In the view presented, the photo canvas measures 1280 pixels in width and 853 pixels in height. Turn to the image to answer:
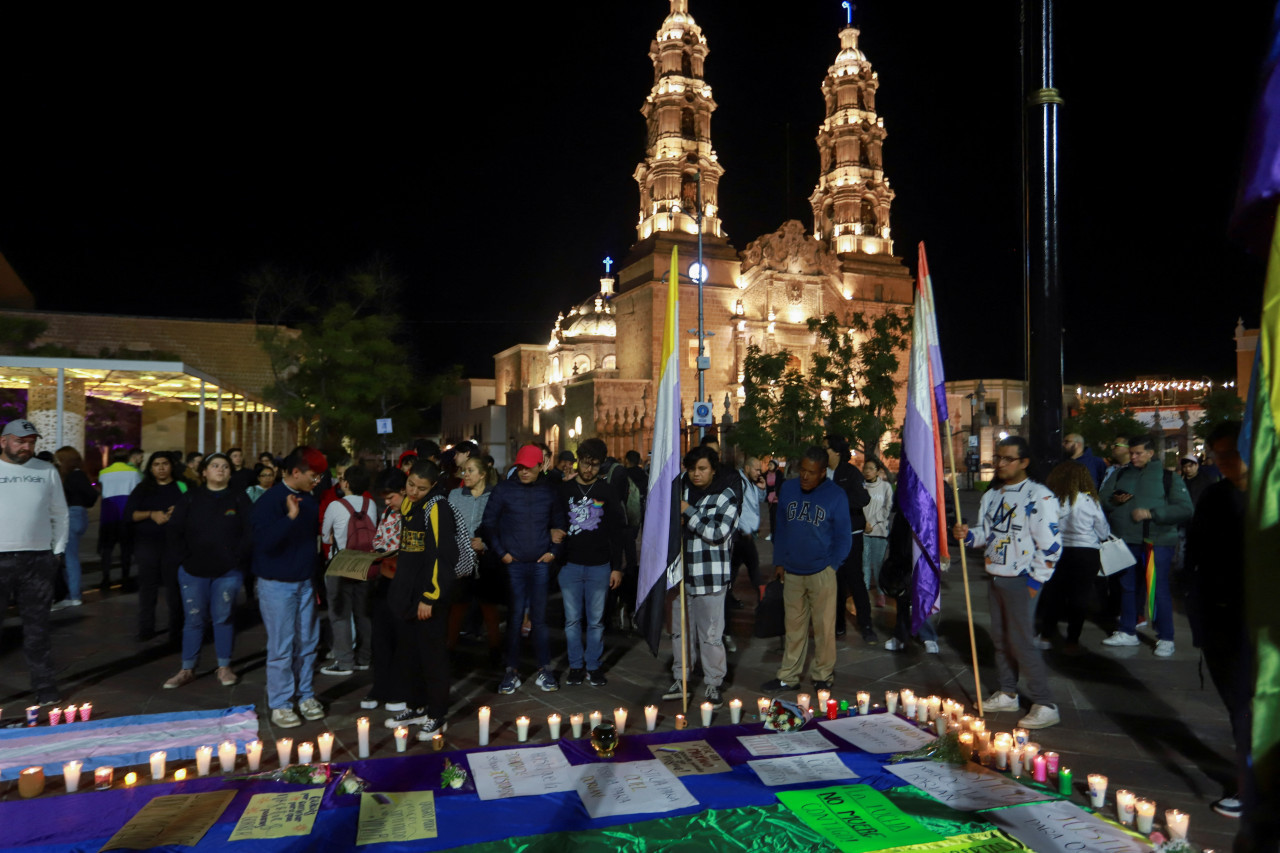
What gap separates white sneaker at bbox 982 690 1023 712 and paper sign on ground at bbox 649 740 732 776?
87.5 inches

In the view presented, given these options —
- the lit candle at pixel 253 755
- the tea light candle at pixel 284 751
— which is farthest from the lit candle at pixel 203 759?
the tea light candle at pixel 284 751

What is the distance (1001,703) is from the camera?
566 cm

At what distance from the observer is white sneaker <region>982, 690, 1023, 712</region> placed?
223 inches

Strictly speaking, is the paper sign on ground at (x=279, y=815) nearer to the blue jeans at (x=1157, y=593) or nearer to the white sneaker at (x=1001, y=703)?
the white sneaker at (x=1001, y=703)

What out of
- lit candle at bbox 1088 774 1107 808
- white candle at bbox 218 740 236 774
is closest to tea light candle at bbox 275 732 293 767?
white candle at bbox 218 740 236 774

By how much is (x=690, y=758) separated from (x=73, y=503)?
916 centimetres

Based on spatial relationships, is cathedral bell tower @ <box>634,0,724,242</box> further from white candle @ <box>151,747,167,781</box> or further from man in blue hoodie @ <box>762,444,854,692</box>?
white candle @ <box>151,747,167,781</box>

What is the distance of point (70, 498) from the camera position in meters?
9.89

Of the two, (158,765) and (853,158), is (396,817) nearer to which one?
(158,765)

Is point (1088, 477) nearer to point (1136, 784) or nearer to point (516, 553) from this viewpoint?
point (1136, 784)

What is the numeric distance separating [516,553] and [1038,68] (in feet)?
21.6

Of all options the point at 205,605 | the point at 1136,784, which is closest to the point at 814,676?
the point at 1136,784

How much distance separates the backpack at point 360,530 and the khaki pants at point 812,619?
11.5ft

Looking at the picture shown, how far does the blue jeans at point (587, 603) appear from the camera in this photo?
6.58 m
